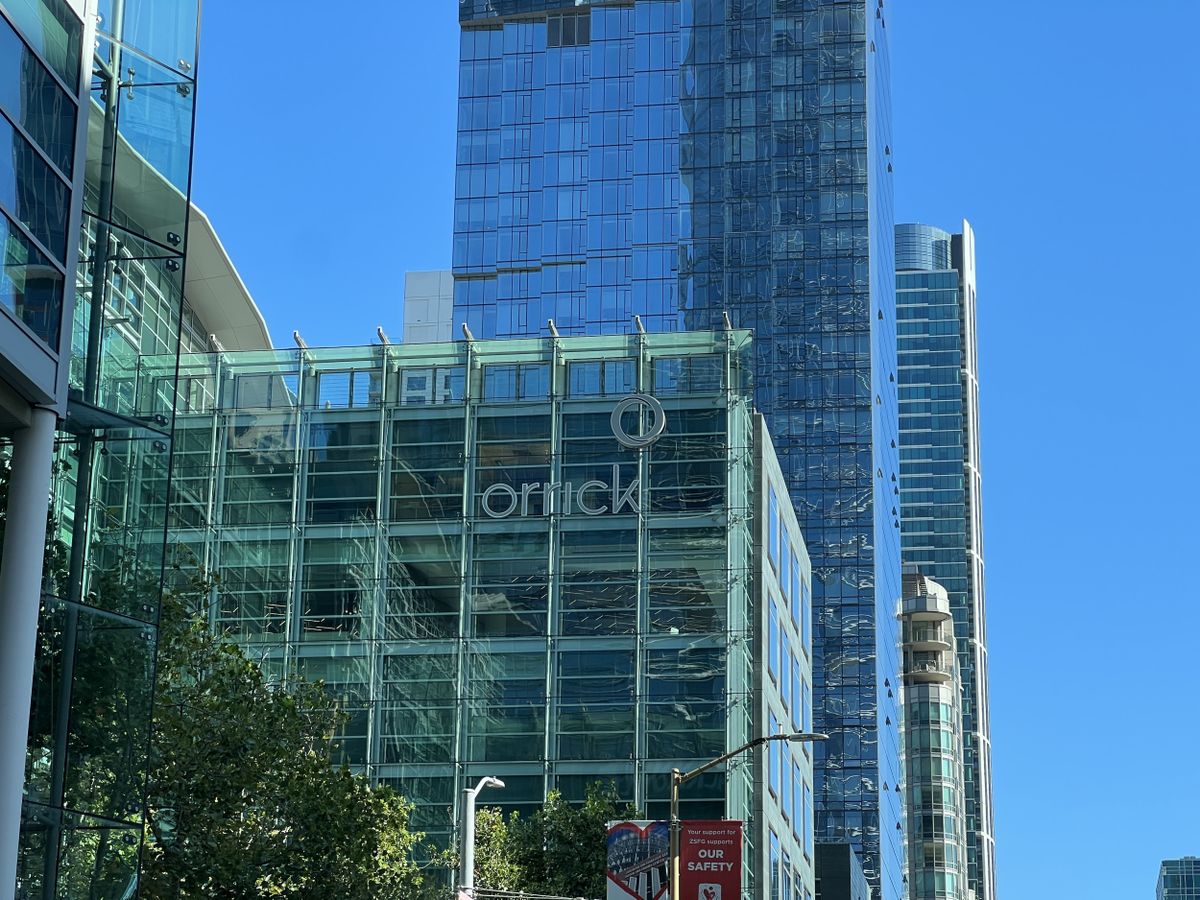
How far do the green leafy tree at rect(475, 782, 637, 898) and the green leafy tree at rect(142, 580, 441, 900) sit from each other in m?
11.8

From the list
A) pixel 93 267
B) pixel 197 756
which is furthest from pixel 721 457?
pixel 93 267

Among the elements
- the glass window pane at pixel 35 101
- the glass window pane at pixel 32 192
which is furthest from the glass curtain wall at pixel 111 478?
the glass window pane at pixel 32 192

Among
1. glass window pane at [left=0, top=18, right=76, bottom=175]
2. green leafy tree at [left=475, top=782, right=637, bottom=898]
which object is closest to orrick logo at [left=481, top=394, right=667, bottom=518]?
green leafy tree at [left=475, top=782, right=637, bottom=898]

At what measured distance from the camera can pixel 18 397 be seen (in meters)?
25.0

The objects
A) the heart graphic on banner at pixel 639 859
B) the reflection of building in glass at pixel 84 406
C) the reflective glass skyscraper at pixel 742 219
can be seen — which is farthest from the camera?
the reflective glass skyscraper at pixel 742 219

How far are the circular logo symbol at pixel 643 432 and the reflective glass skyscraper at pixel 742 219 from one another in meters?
79.2

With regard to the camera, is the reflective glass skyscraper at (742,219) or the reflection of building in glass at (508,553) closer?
the reflection of building in glass at (508,553)

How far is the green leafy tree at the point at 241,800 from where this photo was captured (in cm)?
4056

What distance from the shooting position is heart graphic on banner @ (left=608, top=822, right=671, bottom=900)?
38188 mm

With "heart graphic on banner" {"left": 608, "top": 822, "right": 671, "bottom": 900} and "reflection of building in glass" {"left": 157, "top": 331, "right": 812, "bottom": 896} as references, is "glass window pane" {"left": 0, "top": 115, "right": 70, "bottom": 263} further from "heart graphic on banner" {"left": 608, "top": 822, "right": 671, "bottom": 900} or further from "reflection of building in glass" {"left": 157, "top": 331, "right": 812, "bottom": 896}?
"reflection of building in glass" {"left": 157, "top": 331, "right": 812, "bottom": 896}

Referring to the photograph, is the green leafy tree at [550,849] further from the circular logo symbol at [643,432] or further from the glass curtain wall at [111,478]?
the glass curtain wall at [111,478]

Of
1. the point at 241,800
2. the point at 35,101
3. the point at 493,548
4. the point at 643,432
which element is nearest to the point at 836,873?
the point at 493,548

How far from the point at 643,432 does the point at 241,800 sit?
95.7 ft

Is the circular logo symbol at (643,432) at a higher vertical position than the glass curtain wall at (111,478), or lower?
higher
